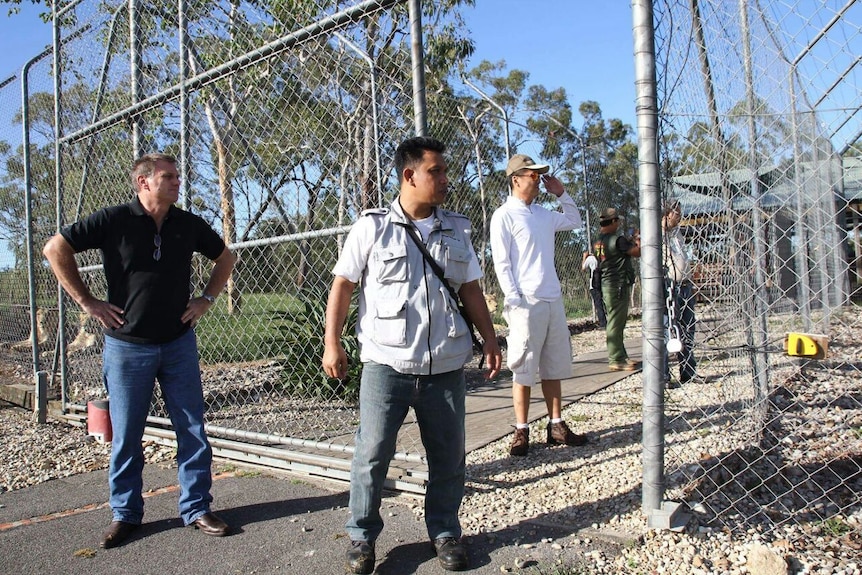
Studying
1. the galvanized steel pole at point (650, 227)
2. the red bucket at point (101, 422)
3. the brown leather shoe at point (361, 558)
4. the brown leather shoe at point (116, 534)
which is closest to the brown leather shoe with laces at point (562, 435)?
the galvanized steel pole at point (650, 227)

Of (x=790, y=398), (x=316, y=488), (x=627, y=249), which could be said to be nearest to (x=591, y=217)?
(x=627, y=249)

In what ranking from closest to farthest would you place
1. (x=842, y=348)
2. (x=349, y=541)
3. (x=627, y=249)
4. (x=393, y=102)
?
1. (x=349, y=541)
2. (x=393, y=102)
3. (x=627, y=249)
4. (x=842, y=348)

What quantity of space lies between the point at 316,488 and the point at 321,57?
3.13 m

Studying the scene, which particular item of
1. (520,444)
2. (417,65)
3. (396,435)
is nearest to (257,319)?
(520,444)

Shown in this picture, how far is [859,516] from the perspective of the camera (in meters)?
3.21

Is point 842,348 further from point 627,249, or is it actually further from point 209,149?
point 209,149

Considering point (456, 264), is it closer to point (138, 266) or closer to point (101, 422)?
point (138, 266)

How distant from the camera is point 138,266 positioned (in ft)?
11.8

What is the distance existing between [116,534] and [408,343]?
188 centimetres

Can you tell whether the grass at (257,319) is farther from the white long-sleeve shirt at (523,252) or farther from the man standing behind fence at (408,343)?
the man standing behind fence at (408,343)

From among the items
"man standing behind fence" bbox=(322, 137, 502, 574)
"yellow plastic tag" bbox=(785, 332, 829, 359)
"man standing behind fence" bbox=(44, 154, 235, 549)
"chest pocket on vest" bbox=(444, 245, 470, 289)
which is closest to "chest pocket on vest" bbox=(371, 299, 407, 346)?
"man standing behind fence" bbox=(322, 137, 502, 574)

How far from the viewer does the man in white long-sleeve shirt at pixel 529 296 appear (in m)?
4.37

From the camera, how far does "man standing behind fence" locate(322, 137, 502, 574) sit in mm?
2943

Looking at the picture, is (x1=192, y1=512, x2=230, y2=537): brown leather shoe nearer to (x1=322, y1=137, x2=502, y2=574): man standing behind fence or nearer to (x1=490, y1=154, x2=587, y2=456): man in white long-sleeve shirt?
(x1=322, y1=137, x2=502, y2=574): man standing behind fence
